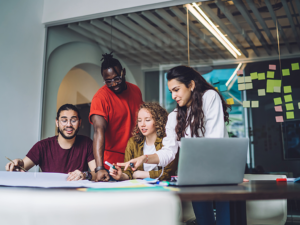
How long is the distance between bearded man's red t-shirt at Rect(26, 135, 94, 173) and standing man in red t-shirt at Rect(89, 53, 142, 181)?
17 cm

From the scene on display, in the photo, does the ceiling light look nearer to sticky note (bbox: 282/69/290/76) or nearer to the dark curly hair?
sticky note (bbox: 282/69/290/76)

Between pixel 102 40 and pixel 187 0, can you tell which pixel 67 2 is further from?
pixel 187 0

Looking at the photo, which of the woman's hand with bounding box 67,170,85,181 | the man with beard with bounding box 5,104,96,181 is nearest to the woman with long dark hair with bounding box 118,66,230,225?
the woman's hand with bounding box 67,170,85,181

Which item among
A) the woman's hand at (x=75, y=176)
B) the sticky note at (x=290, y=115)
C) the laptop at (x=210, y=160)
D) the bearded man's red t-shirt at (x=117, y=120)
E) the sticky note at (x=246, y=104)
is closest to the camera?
the laptop at (x=210, y=160)

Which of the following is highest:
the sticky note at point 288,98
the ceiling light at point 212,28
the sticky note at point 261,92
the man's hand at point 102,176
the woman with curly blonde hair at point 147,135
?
the ceiling light at point 212,28

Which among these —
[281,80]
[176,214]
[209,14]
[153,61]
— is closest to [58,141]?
[153,61]

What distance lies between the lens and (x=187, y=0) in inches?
126

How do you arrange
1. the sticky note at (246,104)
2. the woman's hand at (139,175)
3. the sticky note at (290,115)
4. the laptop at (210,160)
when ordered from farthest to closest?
the sticky note at (246,104), the sticky note at (290,115), the woman's hand at (139,175), the laptop at (210,160)

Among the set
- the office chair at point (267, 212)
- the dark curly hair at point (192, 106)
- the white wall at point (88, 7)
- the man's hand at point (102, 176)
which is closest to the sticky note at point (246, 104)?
the white wall at point (88, 7)

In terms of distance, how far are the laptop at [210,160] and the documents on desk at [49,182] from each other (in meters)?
0.16

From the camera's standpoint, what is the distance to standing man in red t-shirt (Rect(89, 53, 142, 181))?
2.11 metres

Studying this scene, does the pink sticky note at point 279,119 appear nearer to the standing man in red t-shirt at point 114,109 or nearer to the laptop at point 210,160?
the standing man in red t-shirt at point 114,109

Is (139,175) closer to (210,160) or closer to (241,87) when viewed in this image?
(210,160)

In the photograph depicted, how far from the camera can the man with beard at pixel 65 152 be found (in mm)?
2223
